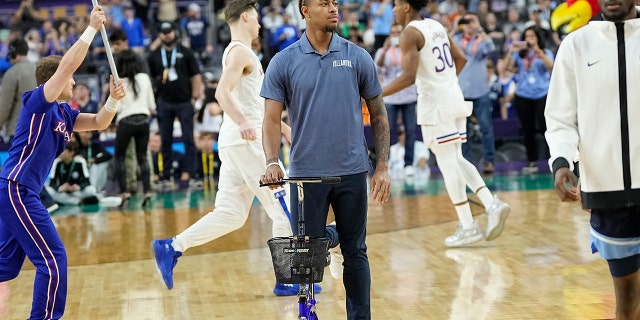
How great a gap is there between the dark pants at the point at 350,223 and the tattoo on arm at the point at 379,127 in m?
0.16

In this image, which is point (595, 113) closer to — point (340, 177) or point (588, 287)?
point (340, 177)

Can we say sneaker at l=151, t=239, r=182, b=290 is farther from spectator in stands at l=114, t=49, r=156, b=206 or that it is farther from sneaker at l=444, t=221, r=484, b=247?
spectator in stands at l=114, t=49, r=156, b=206

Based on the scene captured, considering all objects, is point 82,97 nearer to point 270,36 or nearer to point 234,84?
point 270,36

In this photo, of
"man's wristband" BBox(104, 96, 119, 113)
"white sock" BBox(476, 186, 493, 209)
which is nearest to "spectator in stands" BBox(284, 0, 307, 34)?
"white sock" BBox(476, 186, 493, 209)

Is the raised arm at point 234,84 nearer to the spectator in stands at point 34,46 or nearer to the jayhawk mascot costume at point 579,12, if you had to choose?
the jayhawk mascot costume at point 579,12

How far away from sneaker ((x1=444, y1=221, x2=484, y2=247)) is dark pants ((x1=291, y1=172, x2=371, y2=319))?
3.60 metres

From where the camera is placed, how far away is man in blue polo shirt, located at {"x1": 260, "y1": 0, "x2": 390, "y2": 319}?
5.57 m

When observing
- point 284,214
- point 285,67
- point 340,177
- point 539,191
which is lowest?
point 539,191

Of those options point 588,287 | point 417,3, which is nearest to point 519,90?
point 417,3

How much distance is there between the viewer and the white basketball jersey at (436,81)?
9.09 metres

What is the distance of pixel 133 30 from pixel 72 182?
6.52 m

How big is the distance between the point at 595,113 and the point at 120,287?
461cm

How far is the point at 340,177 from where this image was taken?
552 cm

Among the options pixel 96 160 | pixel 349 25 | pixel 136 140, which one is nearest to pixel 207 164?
pixel 96 160
